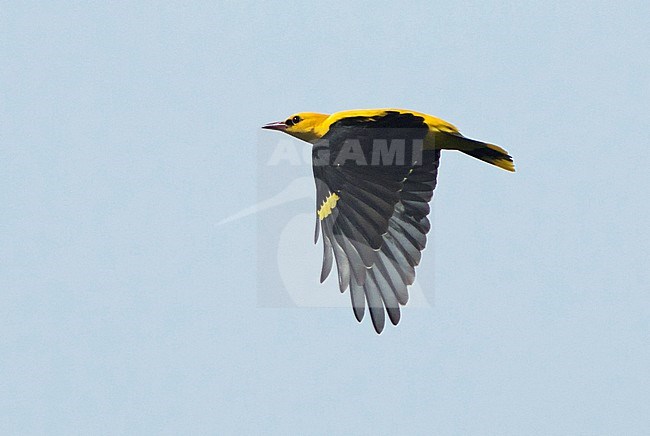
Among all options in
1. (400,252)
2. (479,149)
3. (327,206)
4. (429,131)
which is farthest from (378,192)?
(479,149)

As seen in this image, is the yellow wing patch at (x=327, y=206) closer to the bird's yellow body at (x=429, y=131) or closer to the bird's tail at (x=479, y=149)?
the bird's yellow body at (x=429, y=131)

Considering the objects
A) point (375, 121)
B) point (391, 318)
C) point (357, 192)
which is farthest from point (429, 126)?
point (391, 318)

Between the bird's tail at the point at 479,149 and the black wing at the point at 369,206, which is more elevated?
the bird's tail at the point at 479,149

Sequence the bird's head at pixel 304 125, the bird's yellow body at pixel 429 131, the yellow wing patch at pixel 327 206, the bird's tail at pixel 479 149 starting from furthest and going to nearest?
the bird's head at pixel 304 125
the bird's tail at pixel 479 149
the bird's yellow body at pixel 429 131
the yellow wing patch at pixel 327 206

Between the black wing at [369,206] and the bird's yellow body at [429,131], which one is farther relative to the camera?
the bird's yellow body at [429,131]

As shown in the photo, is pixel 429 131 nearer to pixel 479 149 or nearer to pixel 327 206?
pixel 479 149

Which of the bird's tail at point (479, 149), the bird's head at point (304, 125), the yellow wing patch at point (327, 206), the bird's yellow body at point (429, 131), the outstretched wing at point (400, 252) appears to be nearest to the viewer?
the outstretched wing at point (400, 252)

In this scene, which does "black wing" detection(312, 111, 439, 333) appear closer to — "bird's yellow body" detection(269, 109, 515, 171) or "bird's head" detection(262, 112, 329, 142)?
"bird's yellow body" detection(269, 109, 515, 171)

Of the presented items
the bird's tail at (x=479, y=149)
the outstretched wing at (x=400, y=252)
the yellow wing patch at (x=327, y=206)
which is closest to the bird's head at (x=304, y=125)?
the outstretched wing at (x=400, y=252)
